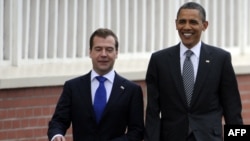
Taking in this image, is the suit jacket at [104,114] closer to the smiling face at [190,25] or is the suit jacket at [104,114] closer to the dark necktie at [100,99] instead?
the dark necktie at [100,99]

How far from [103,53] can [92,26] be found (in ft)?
9.87

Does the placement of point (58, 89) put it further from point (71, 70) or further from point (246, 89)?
point (246, 89)

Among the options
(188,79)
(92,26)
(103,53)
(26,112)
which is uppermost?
(92,26)

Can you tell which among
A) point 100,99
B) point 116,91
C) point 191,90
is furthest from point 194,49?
point 100,99

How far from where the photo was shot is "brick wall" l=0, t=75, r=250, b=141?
8.33 m

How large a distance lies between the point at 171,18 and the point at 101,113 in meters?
3.66

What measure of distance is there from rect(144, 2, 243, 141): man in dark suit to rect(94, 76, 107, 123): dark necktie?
1.27 feet

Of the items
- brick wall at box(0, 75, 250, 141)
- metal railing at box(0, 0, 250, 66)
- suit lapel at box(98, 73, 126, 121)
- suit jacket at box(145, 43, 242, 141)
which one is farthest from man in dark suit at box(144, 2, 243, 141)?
metal railing at box(0, 0, 250, 66)

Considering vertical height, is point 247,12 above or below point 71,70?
above

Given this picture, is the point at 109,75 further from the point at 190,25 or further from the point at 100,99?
the point at 190,25

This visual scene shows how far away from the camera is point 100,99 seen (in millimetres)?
6137

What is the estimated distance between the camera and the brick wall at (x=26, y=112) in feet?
27.3

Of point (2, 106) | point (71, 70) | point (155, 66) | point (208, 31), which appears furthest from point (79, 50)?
point (155, 66)

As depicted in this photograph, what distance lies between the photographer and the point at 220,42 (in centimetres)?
1008
